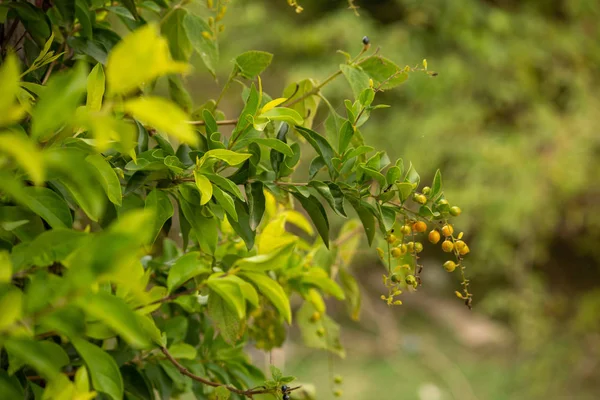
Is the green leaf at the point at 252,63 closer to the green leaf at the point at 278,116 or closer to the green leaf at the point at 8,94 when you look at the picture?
the green leaf at the point at 278,116

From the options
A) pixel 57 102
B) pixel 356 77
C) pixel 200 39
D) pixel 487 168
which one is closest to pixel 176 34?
pixel 200 39

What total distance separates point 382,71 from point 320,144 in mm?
70

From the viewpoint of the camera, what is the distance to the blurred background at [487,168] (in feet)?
5.62

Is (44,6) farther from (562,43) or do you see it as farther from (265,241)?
(562,43)

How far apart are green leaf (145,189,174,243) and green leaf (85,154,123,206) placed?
0.03m

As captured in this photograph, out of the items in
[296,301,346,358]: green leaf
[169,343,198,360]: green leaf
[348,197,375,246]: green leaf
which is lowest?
[296,301,346,358]: green leaf

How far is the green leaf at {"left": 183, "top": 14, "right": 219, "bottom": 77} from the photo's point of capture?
38 cm

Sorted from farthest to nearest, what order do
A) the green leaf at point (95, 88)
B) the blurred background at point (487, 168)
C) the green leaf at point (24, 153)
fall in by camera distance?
the blurred background at point (487, 168) → the green leaf at point (95, 88) → the green leaf at point (24, 153)

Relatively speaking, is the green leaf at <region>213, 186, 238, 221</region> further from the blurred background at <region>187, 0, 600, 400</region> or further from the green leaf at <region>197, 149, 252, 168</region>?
the blurred background at <region>187, 0, 600, 400</region>

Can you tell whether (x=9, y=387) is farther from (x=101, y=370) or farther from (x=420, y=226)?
Result: (x=420, y=226)

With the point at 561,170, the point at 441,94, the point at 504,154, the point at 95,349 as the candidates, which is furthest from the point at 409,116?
the point at 95,349

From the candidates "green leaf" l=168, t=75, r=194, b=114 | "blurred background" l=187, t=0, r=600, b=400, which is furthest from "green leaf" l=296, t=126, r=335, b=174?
"blurred background" l=187, t=0, r=600, b=400

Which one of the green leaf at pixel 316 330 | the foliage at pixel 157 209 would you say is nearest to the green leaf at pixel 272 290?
the foliage at pixel 157 209

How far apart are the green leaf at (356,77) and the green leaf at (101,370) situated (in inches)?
7.3
